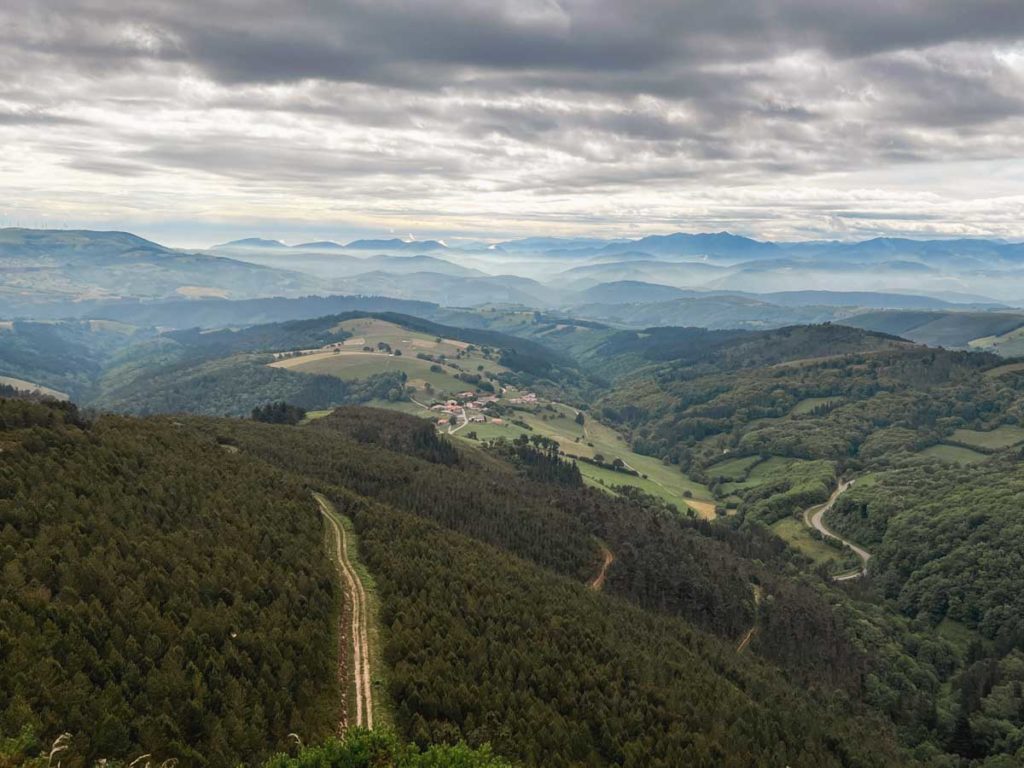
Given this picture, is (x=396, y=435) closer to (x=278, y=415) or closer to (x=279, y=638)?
(x=278, y=415)

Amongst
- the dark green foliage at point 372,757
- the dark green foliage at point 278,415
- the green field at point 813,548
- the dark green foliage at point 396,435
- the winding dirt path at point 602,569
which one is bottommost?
the green field at point 813,548

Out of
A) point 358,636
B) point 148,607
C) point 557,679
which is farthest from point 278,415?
point 148,607

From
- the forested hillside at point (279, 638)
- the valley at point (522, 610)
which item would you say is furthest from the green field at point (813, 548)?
the forested hillside at point (279, 638)

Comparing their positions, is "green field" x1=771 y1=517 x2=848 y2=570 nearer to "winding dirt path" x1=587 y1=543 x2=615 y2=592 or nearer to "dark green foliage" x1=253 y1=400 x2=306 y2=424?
"winding dirt path" x1=587 y1=543 x2=615 y2=592

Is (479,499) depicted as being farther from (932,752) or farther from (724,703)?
(932,752)

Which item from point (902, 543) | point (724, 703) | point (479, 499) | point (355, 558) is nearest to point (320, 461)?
point (479, 499)

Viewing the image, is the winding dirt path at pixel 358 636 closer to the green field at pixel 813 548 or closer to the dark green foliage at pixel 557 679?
the dark green foliage at pixel 557 679

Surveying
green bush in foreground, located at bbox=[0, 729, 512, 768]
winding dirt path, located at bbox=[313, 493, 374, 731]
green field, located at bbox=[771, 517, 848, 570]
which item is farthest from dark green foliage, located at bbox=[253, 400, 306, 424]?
green bush in foreground, located at bbox=[0, 729, 512, 768]
